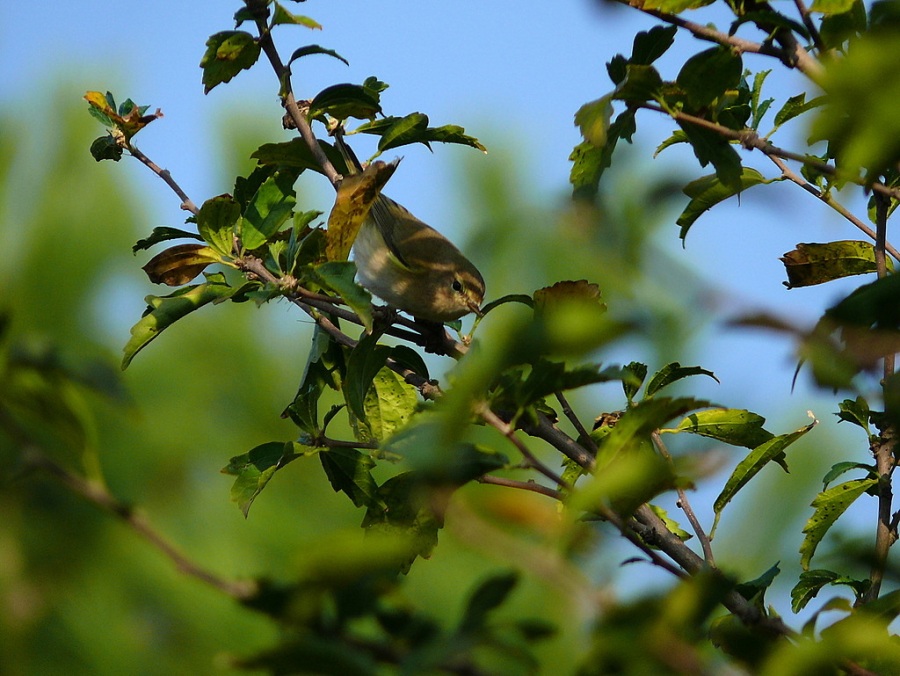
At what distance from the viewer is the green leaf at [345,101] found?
4.83ft

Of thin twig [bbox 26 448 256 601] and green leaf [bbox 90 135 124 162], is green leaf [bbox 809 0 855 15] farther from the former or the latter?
green leaf [bbox 90 135 124 162]

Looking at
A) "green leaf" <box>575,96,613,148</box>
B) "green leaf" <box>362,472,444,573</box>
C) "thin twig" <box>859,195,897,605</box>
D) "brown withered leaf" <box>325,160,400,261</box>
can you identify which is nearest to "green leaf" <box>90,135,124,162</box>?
"brown withered leaf" <box>325,160,400,261</box>

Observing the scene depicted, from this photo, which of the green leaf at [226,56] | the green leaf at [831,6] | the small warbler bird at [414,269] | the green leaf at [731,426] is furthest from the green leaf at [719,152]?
the small warbler bird at [414,269]

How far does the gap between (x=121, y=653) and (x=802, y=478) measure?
5.21 metres

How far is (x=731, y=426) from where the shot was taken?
55.3 inches

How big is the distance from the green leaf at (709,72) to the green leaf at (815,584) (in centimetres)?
73

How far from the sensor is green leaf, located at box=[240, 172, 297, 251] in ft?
4.72

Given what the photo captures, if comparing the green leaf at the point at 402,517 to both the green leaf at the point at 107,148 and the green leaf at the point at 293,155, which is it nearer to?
the green leaf at the point at 293,155

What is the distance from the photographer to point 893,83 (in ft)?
1.74

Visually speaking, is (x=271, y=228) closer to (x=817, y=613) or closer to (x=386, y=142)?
(x=386, y=142)

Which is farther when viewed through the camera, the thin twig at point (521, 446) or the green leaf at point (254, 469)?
the green leaf at point (254, 469)

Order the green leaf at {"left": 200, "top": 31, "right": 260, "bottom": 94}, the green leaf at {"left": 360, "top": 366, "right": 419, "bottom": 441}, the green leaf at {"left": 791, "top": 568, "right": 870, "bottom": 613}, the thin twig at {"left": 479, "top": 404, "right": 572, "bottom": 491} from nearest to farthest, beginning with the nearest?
1. the thin twig at {"left": 479, "top": 404, "right": 572, "bottom": 491}
2. the green leaf at {"left": 791, "top": 568, "right": 870, "bottom": 613}
3. the green leaf at {"left": 200, "top": 31, "right": 260, "bottom": 94}
4. the green leaf at {"left": 360, "top": 366, "right": 419, "bottom": 441}

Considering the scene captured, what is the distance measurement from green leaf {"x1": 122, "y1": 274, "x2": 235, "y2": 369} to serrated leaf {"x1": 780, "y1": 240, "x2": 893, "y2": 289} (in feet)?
2.83

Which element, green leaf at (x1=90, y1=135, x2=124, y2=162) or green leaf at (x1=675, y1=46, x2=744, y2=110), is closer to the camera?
green leaf at (x1=675, y1=46, x2=744, y2=110)
